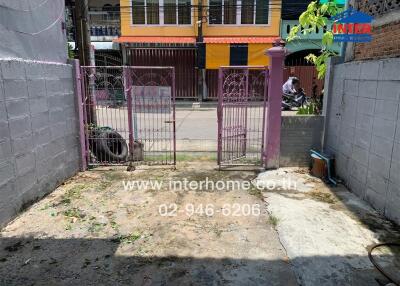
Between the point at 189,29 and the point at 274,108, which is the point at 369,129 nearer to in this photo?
the point at 274,108

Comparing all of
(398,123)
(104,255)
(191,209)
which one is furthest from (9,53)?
(398,123)

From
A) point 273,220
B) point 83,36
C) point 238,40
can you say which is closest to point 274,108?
point 273,220

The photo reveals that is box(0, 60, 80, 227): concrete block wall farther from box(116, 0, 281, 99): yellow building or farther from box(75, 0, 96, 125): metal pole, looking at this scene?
box(116, 0, 281, 99): yellow building

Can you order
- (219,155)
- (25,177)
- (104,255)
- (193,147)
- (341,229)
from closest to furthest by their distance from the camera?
(104,255)
(341,229)
(25,177)
(219,155)
(193,147)

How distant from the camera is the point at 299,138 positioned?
6.68 metres

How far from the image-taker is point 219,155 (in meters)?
6.78

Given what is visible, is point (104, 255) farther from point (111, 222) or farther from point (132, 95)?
point (132, 95)

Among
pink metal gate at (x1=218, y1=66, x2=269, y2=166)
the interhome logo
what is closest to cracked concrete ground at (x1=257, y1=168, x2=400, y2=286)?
pink metal gate at (x1=218, y1=66, x2=269, y2=166)

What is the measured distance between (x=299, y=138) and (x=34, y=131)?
4.79 m

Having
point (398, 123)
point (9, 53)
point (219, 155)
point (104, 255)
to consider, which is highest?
point (9, 53)

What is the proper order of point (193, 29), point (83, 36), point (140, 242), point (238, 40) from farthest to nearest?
point (193, 29) → point (238, 40) → point (83, 36) → point (140, 242)

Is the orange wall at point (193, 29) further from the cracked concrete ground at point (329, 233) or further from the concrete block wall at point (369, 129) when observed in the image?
the cracked concrete ground at point (329, 233)

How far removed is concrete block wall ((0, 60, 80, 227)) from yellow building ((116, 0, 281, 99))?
12613 mm

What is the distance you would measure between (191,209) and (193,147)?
3.93m
